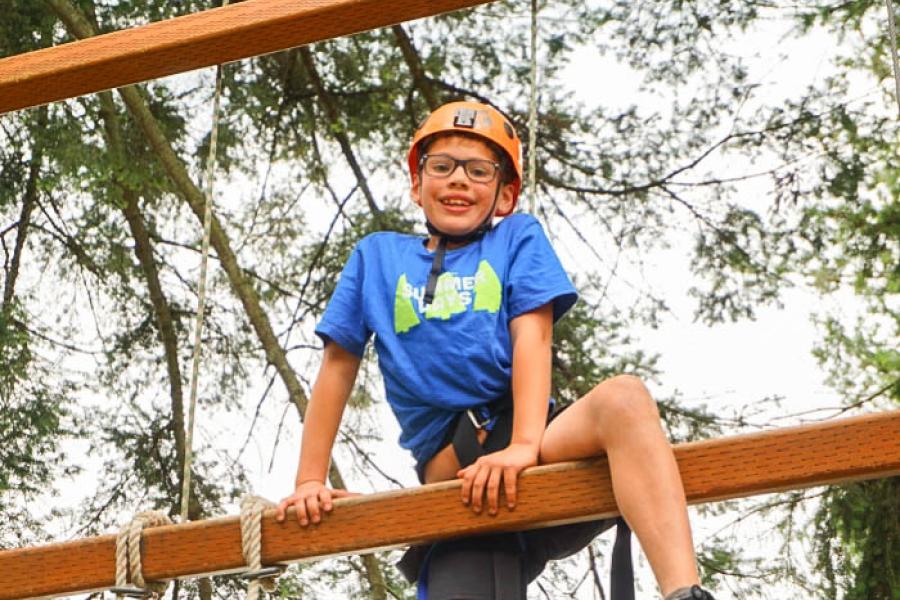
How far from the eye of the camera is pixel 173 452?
5543mm

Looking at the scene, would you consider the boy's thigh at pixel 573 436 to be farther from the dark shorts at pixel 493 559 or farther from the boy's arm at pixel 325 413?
the boy's arm at pixel 325 413

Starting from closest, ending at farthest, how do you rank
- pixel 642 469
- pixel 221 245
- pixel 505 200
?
pixel 642 469 < pixel 505 200 < pixel 221 245

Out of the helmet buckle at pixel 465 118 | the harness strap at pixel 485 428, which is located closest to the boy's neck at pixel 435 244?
the helmet buckle at pixel 465 118

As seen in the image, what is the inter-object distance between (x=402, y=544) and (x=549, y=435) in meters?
0.29

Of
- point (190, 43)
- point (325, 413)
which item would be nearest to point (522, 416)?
point (325, 413)

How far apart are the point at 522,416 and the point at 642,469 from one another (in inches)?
11.7

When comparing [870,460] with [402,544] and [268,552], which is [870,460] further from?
[268,552]

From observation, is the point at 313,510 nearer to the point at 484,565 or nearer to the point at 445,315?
the point at 484,565

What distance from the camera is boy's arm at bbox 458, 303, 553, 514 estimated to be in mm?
2031

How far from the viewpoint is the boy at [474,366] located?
1.96 meters

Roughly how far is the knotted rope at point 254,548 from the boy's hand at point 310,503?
1.5 inches

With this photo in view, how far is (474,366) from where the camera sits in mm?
2295

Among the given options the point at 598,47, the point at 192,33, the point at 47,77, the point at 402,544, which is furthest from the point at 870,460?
the point at 598,47

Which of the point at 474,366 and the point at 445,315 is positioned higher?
the point at 445,315
